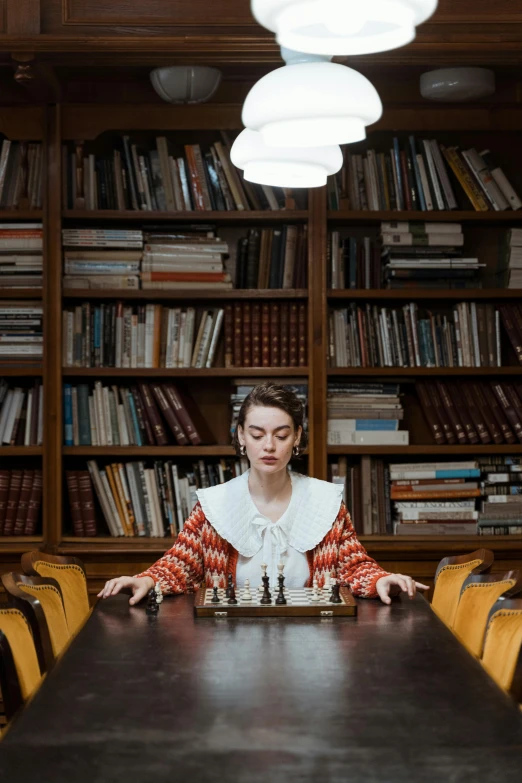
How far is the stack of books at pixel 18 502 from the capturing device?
4184mm

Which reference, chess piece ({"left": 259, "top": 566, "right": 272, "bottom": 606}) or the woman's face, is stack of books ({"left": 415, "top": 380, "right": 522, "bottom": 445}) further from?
chess piece ({"left": 259, "top": 566, "right": 272, "bottom": 606})

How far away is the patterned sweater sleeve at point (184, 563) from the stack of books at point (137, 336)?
4.26 feet

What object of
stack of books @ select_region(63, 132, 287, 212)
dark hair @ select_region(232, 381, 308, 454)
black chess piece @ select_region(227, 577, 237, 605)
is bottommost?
black chess piece @ select_region(227, 577, 237, 605)

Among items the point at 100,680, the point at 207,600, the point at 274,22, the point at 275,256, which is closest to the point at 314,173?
the point at 274,22

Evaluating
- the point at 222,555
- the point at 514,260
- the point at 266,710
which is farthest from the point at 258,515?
the point at 514,260

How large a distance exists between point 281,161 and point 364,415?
1.86 meters

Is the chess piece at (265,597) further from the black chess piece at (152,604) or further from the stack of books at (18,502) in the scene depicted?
→ the stack of books at (18,502)

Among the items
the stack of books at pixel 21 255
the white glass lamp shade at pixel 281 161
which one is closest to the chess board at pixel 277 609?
the white glass lamp shade at pixel 281 161

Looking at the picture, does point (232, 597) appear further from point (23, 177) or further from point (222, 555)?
point (23, 177)

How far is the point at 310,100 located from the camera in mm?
2045

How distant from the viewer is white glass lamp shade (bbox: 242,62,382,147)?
204 centimetres

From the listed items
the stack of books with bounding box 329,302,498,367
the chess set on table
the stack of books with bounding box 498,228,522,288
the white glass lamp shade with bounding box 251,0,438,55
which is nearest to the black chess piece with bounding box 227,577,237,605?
the chess set on table

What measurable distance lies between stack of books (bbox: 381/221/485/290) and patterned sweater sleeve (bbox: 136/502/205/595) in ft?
5.34

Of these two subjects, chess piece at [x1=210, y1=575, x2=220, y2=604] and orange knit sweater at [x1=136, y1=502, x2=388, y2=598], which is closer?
chess piece at [x1=210, y1=575, x2=220, y2=604]
